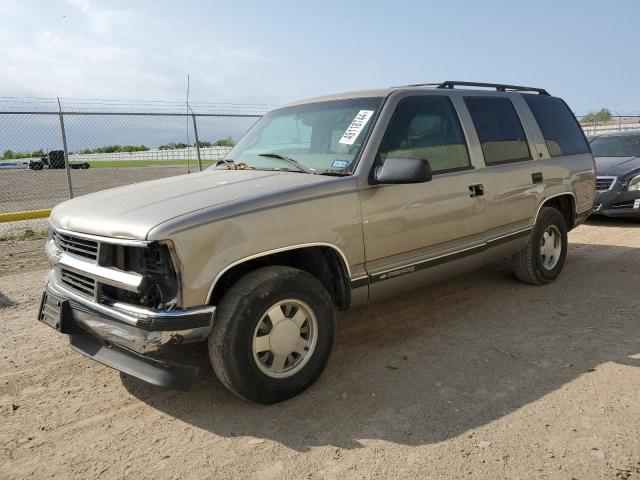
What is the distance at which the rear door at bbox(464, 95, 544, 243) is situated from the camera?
450 centimetres

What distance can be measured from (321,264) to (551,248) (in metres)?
3.17

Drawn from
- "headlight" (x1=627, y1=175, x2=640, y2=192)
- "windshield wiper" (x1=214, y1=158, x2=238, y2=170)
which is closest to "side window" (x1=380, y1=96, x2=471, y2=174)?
"windshield wiper" (x1=214, y1=158, x2=238, y2=170)

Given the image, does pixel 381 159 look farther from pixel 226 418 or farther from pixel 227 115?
pixel 227 115

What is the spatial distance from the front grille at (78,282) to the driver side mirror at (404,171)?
1.91 m

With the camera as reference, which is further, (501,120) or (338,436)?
(501,120)

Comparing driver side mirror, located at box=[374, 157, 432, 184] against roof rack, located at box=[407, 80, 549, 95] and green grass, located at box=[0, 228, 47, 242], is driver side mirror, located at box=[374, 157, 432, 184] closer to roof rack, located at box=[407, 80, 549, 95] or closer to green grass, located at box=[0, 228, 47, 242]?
roof rack, located at box=[407, 80, 549, 95]

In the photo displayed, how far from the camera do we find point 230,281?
10.4 ft

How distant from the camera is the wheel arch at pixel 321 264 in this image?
128 inches

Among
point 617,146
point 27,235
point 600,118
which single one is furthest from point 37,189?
point 600,118

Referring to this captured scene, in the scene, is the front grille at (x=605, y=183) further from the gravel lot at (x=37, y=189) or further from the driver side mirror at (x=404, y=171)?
the gravel lot at (x=37, y=189)

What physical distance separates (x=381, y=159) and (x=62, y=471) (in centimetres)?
264

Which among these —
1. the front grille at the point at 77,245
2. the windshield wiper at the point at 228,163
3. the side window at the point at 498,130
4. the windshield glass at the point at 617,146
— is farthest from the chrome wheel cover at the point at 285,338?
the windshield glass at the point at 617,146

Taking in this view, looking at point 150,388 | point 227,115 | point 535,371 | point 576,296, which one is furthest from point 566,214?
point 227,115

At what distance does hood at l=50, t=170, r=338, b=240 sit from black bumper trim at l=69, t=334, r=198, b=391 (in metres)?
0.71
